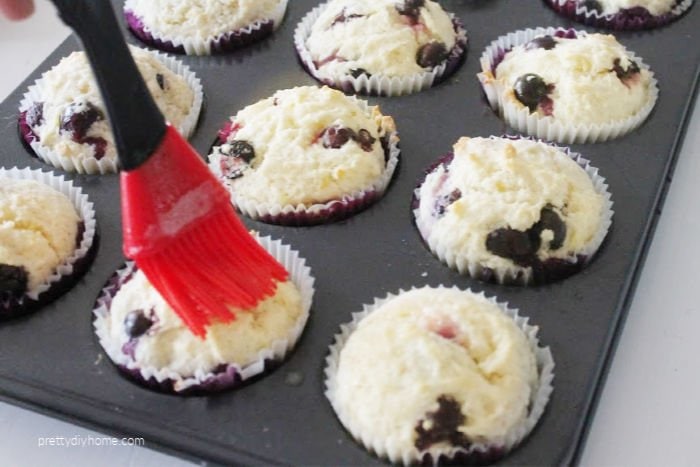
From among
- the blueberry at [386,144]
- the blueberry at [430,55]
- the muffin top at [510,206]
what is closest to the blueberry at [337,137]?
the blueberry at [386,144]

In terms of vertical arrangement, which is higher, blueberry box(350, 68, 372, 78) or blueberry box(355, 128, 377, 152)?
Answer: blueberry box(350, 68, 372, 78)

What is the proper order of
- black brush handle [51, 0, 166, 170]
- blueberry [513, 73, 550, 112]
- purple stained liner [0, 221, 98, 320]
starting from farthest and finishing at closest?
blueberry [513, 73, 550, 112]
purple stained liner [0, 221, 98, 320]
black brush handle [51, 0, 166, 170]

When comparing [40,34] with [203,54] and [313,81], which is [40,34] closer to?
[203,54]

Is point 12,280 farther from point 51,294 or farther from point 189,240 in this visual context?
point 189,240

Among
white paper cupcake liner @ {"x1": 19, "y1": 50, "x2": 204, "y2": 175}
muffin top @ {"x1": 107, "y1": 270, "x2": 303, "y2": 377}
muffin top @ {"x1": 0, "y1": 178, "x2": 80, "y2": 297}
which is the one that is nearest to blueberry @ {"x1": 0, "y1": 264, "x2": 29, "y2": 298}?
muffin top @ {"x1": 0, "y1": 178, "x2": 80, "y2": 297}

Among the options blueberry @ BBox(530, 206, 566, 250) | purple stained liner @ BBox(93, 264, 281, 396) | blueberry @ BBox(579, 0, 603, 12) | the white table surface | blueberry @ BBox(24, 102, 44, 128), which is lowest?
the white table surface

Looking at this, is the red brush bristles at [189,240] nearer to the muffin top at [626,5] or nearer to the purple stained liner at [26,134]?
the purple stained liner at [26,134]

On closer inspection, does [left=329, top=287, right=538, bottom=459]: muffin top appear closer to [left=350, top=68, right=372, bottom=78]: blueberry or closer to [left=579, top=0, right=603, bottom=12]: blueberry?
[left=350, top=68, right=372, bottom=78]: blueberry
